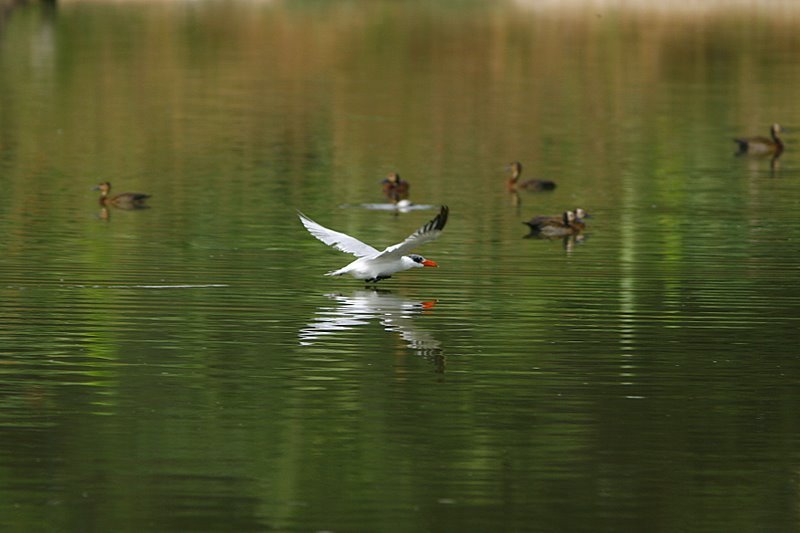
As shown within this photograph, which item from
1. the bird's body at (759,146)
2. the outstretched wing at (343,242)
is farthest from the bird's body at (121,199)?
the bird's body at (759,146)

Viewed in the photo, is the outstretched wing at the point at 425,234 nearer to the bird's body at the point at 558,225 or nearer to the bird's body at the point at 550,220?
the bird's body at the point at 558,225

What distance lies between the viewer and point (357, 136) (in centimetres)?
5309

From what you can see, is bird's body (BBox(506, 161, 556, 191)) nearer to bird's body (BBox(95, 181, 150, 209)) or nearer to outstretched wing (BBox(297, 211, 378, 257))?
bird's body (BBox(95, 181, 150, 209))

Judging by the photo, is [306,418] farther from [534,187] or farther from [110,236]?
[534,187]

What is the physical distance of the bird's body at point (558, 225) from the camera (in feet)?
110

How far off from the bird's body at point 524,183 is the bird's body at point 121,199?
7.81 meters

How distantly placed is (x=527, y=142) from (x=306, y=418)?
3380cm

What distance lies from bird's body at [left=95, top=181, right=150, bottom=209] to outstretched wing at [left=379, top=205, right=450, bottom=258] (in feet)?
39.2

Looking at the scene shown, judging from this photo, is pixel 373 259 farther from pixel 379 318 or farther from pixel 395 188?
pixel 395 188

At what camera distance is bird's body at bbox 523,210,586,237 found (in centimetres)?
3347

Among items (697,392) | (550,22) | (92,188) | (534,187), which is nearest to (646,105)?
(534,187)

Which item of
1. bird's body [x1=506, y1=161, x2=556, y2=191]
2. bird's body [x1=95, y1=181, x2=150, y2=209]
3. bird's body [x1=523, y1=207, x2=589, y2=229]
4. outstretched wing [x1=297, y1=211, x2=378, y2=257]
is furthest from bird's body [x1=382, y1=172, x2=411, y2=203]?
outstretched wing [x1=297, y1=211, x2=378, y2=257]

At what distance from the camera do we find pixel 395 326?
2362 centimetres

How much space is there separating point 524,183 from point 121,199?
855 centimetres
